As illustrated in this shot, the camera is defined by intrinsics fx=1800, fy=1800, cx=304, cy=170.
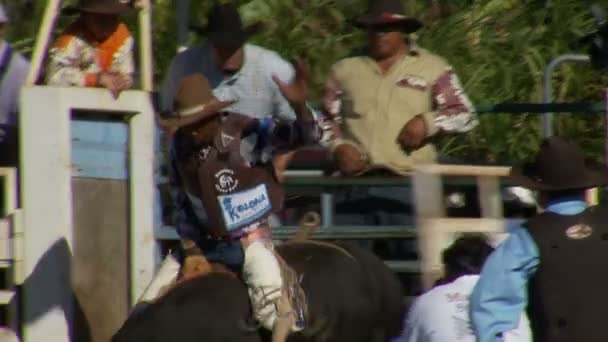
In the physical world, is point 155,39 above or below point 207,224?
above

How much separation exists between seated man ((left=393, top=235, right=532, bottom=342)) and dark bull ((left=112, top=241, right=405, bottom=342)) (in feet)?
1.05

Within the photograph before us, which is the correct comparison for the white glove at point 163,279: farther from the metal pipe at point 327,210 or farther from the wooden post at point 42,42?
the metal pipe at point 327,210

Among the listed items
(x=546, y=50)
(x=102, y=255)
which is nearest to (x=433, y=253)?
(x=102, y=255)

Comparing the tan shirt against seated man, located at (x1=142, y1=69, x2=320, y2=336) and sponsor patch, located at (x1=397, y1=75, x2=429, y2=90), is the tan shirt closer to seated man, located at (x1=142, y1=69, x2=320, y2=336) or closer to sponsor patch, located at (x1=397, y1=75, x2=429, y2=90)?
sponsor patch, located at (x1=397, y1=75, x2=429, y2=90)

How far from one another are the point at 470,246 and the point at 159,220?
199 cm

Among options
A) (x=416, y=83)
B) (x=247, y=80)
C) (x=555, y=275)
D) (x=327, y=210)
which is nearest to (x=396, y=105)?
(x=416, y=83)

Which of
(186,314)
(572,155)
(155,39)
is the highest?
(155,39)

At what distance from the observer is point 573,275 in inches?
278

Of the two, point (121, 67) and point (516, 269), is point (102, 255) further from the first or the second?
point (516, 269)

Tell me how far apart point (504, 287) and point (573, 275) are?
0.31 meters

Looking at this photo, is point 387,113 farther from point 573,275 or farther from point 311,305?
point 573,275

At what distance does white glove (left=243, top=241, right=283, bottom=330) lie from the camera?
23.9 ft

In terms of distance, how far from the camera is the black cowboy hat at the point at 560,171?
23.6 ft

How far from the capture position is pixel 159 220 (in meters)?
8.91
